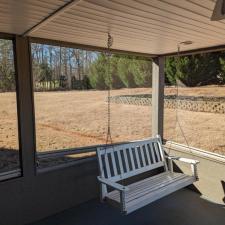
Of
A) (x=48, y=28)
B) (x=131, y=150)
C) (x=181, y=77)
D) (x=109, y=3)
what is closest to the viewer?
(x=109, y=3)

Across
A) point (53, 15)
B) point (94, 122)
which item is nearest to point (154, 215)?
point (94, 122)

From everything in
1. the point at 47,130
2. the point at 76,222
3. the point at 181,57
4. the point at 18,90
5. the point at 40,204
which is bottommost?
the point at 76,222

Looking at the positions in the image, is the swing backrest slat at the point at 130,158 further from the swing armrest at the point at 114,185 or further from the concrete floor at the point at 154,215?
the concrete floor at the point at 154,215

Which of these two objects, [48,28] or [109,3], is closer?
[109,3]

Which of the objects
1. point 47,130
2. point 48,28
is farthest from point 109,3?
point 47,130

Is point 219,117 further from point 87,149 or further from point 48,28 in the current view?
point 48,28

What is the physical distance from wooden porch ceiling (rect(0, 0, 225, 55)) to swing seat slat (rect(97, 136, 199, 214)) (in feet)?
4.47

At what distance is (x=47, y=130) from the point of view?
3.13 m

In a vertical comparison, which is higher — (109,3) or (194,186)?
(109,3)

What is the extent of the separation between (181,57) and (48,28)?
2.53 meters

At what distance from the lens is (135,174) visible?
10.7 feet

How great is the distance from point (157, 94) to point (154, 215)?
1.91 meters

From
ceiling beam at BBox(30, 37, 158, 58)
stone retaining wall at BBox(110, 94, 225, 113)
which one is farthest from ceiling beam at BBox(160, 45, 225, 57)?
stone retaining wall at BBox(110, 94, 225, 113)

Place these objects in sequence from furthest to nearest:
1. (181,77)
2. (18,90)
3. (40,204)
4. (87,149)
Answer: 1. (181,77)
2. (87,149)
3. (40,204)
4. (18,90)
